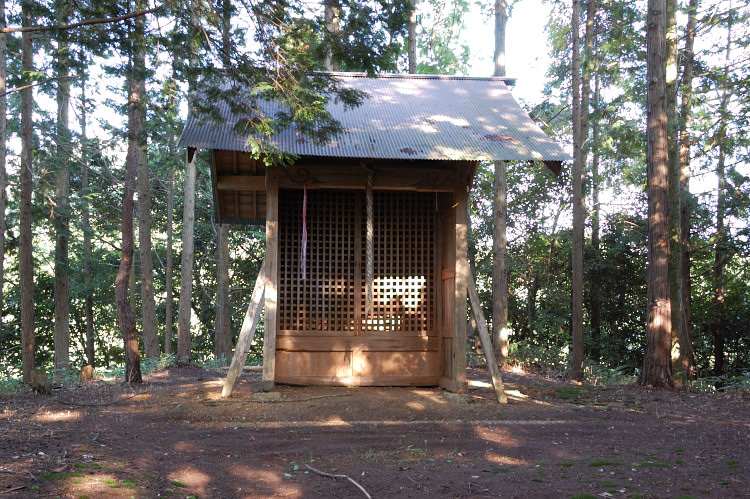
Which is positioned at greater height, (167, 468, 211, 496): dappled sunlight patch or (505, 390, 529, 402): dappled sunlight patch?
(167, 468, 211, 496): dappled sunlight patch

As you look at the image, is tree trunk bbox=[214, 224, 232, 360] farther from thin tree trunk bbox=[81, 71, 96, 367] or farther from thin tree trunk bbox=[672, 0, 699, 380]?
thin tree trunk bbox=[672, 0, 699, 380]

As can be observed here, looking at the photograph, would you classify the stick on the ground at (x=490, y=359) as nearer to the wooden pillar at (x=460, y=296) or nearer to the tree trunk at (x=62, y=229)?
the wooden pillar at (x=460, y=296)

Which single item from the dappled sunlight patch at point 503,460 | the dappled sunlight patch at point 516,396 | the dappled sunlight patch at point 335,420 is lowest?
the dappled sunlight patch at point 516,396

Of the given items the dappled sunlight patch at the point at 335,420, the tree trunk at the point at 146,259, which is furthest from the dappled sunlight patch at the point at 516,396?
the tree trunk at the point at 146,259

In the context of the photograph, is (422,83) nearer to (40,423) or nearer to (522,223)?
(40,423)

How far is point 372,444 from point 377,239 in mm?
4544

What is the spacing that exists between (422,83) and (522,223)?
10153 mm

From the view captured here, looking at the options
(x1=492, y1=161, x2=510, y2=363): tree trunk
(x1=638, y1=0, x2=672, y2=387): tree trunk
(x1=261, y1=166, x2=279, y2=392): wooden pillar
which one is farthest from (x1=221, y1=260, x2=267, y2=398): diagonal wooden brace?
(x1=492, y1=161, x2=510, y2=363): tree trunk

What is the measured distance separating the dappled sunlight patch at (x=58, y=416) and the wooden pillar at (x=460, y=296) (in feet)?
16.3

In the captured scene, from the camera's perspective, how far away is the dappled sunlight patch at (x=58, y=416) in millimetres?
6871

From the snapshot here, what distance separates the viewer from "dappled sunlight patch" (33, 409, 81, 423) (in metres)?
6.87

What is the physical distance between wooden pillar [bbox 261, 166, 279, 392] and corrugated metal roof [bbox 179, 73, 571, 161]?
32.8 inches

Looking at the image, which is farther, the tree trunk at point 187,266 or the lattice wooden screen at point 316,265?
the tree trunk at point 187,266

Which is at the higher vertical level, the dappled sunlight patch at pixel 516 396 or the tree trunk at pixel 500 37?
the tree trunk at pixel 500 37
